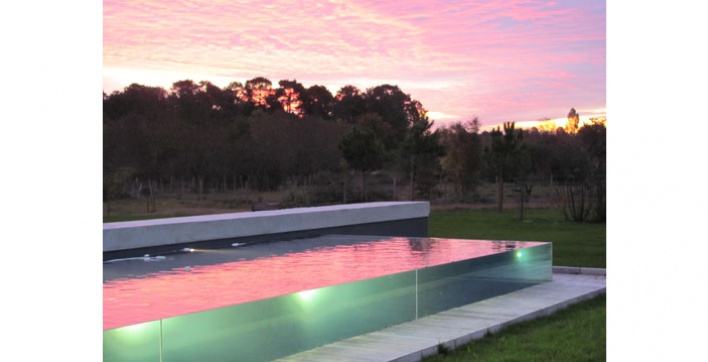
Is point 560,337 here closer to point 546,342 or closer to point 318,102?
point 546,342

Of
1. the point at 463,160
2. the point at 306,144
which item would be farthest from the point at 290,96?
the point at 463,160

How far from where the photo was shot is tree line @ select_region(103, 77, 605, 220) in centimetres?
1981

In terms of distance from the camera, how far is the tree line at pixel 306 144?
1981 cm

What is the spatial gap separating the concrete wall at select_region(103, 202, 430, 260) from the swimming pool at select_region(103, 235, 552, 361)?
0.18 metres

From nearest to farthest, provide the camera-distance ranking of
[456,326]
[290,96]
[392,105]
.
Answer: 1. [456,326]
2. [392,105]
3. [290,96]

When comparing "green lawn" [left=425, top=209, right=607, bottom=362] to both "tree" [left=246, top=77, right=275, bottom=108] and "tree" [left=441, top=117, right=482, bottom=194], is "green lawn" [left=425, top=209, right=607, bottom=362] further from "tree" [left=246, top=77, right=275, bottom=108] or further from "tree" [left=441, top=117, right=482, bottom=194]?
"tree" [left=246, top=77, right=275, bottom=108]

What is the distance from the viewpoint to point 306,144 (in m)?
25.7

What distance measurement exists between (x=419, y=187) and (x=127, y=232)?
1496 centimetres

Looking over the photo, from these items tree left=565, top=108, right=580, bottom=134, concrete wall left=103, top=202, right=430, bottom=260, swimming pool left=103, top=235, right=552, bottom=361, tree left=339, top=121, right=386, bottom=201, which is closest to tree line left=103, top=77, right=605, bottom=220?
tree left=339, top=121, right=386, bottom=201

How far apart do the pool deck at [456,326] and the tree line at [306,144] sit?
354 inches

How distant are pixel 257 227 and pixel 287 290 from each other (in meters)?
2.79

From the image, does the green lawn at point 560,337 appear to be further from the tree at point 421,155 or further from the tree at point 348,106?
the tree at point 348,106

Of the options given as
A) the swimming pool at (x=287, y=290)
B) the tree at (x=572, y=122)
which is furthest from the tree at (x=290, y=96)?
the swimming pool at (x=287, y=290)
